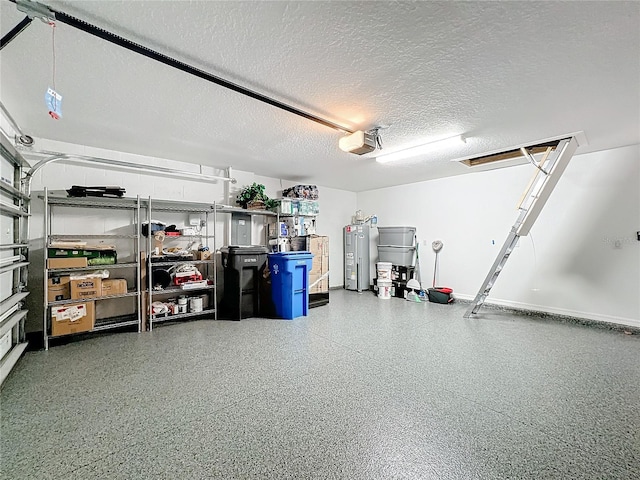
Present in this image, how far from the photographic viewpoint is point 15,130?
310 cm

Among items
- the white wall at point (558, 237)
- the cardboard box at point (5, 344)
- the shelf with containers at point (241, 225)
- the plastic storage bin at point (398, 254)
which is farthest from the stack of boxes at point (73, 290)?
the white wall at point (558, 237)

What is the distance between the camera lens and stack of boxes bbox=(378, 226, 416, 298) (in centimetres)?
588

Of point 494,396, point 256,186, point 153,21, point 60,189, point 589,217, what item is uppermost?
point 153,21

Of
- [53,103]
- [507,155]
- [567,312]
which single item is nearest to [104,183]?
[53,103]

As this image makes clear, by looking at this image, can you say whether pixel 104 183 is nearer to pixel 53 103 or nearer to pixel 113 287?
pixel 113 287

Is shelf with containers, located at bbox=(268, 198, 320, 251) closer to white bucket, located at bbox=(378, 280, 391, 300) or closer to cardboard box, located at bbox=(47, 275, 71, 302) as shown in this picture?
white bucket, located at bbox=(378, 280, 391, 300)

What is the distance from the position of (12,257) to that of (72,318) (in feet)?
2.98

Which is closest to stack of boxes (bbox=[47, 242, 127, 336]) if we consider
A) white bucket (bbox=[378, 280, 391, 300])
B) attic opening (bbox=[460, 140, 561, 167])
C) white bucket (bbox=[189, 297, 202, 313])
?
white bucket (bbox=[189, 297, 202, 313])

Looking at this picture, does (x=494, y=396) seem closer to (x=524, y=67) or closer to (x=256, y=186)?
(x=524, y=67)

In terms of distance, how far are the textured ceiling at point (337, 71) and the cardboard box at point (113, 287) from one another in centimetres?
185

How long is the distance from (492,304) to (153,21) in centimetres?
581

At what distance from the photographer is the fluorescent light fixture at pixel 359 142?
309 centimetres

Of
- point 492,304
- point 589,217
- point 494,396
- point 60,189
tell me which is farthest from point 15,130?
Answer: point 589,217

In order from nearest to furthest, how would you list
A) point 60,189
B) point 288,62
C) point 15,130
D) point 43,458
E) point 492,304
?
point 43,458 → point 288,62 → point 15,130 → point 60,189 → point 492,304
